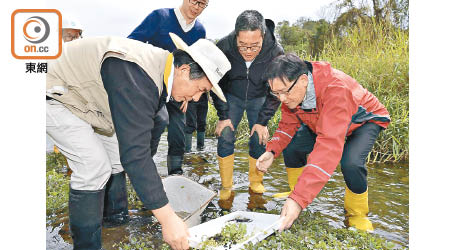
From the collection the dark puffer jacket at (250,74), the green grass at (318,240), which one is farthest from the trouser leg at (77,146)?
the dark puffer jacket at (250,74)

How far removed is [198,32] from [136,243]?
97.9 inches

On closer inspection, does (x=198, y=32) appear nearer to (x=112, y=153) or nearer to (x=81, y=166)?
(x=112, y=153)

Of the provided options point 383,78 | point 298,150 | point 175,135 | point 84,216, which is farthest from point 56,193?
point 383,78

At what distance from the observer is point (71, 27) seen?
16.3 ft

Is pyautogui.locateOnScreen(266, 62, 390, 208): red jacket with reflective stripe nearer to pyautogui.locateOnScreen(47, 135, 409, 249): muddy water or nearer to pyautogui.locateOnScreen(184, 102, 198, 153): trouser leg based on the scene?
pyautogui.locateOnScreen(47, 135, 409, 249): muddy water

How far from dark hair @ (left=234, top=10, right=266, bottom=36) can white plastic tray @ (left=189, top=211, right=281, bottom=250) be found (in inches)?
71.2

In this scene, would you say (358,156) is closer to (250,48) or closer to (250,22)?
(250,48)

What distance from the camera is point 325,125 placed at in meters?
2.76

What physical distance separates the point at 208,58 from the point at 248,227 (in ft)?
4.55

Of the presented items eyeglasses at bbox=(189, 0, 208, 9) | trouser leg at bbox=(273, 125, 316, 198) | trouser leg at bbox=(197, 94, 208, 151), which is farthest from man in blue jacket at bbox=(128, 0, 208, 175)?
trouser leg at bbox=(197, 94, 208, 151)

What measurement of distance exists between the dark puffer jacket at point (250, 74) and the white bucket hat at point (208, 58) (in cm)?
154

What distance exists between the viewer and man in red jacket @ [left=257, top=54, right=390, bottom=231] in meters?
2.63

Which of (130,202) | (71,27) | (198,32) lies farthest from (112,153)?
(71,27)

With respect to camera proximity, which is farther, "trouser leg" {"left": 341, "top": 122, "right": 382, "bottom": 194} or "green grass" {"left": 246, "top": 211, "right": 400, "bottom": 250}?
"trouser leg" {"left": 341, "top": 122, "right": 382, "bottom": 194}
